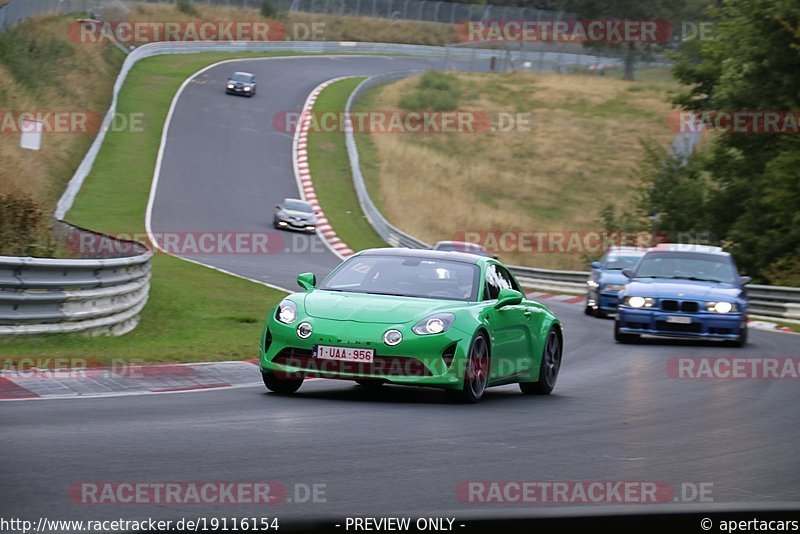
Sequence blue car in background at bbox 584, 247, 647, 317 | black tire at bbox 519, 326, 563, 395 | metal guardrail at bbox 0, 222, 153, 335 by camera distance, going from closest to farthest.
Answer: black tire at bbox 519, 326, 563, 395, metal guardrail at bbox 0, 222, 153, 335, blue car in background at bbox 584, 247, 647, 317

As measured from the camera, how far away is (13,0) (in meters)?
46.3

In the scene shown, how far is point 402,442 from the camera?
8.50 m

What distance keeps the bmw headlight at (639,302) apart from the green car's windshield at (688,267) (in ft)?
3.00

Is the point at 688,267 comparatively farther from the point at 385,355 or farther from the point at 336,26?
the point at 336,26

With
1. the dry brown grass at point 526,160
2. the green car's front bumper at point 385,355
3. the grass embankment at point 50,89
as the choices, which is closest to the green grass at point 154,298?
the grass embankment at point 50,89

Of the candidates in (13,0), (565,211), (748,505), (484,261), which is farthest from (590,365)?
(565,211)

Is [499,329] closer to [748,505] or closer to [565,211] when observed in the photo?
[748,505]

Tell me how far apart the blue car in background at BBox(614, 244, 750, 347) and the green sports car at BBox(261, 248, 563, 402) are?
7.69 m

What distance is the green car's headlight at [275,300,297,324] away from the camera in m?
11.0

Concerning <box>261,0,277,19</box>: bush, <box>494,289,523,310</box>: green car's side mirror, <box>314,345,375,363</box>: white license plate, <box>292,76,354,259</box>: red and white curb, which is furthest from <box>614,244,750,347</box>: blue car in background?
<box>261,0,277,19</box>: bush

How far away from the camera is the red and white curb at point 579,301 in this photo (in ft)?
88.9

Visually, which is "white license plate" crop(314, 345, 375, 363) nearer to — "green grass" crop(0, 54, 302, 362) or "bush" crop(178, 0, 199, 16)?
"green grass" crop(0, 54, 302, 362)

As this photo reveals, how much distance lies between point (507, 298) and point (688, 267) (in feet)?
32.3

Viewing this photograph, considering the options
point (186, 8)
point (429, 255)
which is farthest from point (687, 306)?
point (186, 8)
